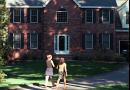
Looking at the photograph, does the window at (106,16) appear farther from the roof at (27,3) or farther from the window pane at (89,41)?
the roof at (27,3)

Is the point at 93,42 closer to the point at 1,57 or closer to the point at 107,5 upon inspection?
the point at 107,5

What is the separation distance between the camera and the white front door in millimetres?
51531

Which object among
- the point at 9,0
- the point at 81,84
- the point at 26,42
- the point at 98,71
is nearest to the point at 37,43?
the point at 26,42

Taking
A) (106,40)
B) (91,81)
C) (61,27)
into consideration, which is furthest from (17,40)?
(91,81)

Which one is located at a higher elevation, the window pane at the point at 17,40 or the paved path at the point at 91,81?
the window pane at the point at 17,40

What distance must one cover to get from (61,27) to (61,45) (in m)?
1.93

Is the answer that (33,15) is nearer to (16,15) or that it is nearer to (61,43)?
(16,15)

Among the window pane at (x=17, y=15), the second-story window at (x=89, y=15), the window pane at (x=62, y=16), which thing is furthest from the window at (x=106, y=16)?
the window pane at (x=17, y=15)

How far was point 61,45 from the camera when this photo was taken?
51844 mm

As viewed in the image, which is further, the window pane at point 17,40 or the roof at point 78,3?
the window pane at point 17,40

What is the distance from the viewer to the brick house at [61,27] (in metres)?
51.3

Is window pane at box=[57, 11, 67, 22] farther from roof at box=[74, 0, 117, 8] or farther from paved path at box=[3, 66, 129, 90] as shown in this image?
paved path at box=[3, 66, 129, 90]

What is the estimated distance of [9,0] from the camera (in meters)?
52.3

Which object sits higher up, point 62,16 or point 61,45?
point 62,16
